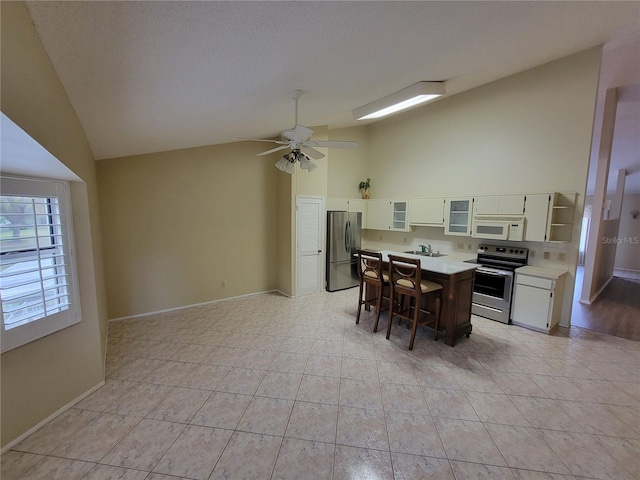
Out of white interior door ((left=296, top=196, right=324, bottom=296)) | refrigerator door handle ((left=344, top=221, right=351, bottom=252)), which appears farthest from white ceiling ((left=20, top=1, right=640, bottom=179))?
refrigerator door handle ((left=344, top=221, right=351, bottom=252))

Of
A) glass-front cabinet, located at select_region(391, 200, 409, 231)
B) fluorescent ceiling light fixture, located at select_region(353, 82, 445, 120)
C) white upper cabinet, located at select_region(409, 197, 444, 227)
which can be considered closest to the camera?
fluorescent ceiling light fixture, located at select_region(353, 82, 445, 120)

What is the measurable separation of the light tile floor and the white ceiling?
2.37 meters

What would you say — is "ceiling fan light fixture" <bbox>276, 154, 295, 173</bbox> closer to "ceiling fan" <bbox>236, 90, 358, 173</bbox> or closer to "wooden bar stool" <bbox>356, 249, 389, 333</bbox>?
"ceiling fan" <bbox>236, 90, 358, 173</bbox>

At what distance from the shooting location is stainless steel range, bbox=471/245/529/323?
3799mm

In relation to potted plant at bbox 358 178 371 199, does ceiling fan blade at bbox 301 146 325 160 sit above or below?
above

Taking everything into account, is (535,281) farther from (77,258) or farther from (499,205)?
(77,258)

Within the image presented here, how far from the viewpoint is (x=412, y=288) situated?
3160 mm

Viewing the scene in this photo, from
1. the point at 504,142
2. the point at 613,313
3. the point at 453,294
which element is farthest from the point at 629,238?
the point at 453,294

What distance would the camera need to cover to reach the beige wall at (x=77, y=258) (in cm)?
97

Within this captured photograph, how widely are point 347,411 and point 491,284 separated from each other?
3056mm

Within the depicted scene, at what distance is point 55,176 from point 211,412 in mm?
2217

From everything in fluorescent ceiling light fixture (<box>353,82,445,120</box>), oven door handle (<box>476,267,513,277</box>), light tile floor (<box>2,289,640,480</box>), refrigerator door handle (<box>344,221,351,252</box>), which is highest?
fluorescent ceiling light fixture (<box>353,82,445,120</box>)

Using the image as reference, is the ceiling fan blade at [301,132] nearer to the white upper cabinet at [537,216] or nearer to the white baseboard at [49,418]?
the white baseboard at [49,418]

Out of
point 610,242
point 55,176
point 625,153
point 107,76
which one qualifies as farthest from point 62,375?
point 625,153
